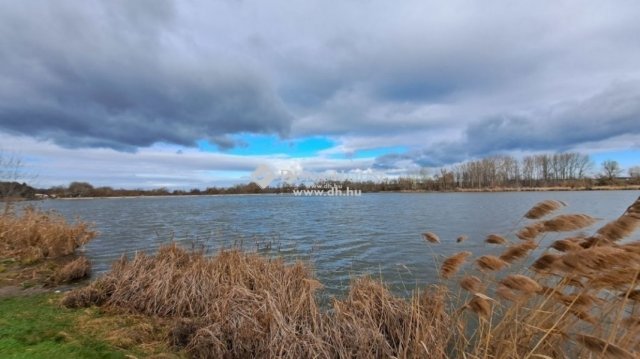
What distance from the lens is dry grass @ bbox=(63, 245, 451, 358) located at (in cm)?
564

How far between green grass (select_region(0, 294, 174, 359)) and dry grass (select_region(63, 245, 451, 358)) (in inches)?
28.8

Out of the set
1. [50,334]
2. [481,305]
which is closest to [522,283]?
[481,305]

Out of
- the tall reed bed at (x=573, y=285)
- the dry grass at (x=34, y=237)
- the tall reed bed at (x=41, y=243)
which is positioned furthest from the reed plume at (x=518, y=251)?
the dry grass at (x=34, y=237)

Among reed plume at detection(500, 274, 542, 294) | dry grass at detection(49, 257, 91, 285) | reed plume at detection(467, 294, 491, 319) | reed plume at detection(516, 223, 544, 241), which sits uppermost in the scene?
reed plume at detection(516, 223, 544, 241)

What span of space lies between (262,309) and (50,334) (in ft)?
12.3

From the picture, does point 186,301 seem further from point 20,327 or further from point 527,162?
point 527,162

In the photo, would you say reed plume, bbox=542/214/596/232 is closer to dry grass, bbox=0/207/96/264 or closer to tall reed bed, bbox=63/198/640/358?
tall reed bed, bbox=63/198/640/358

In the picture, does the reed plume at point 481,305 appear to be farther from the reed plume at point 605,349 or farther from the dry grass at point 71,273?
the dry grass at point 71,273

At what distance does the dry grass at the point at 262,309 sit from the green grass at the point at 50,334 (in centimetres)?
73

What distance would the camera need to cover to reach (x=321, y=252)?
1728 cm

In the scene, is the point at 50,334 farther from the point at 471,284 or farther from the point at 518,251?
the point at 518,251

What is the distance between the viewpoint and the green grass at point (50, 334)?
5.70m

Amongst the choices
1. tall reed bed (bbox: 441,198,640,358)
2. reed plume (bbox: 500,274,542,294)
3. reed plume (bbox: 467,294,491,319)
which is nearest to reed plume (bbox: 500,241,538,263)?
tall reed bed (bbox: 441,198,640,358)

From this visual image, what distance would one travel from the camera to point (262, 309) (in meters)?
6.61
